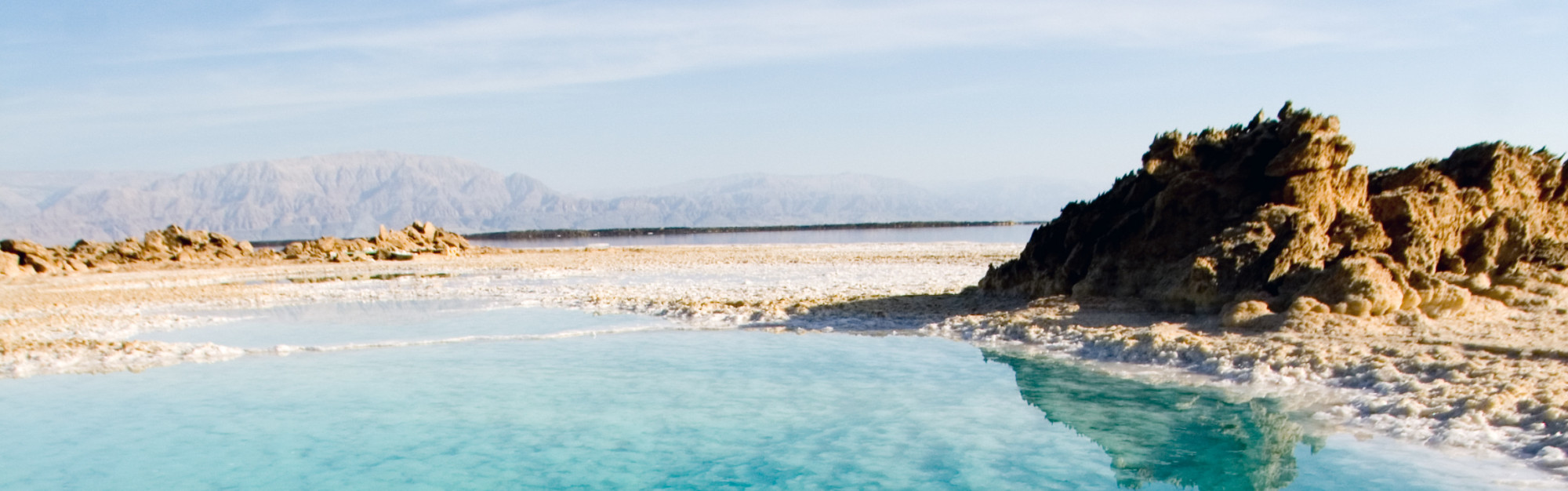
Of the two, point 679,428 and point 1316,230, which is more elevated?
point 1316,230

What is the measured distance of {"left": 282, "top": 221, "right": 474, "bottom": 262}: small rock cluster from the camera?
36.6 metres

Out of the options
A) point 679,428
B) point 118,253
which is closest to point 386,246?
point 118,253

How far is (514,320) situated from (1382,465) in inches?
475

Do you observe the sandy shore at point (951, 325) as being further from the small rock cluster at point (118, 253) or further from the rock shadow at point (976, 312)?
the small rock cluster at point (118, 253)

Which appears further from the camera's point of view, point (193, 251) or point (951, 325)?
point (193, 251)

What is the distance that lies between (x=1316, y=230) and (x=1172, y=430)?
5.21m

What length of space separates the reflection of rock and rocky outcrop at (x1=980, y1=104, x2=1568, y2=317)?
2.60 meters

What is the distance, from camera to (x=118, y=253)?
35750 mm

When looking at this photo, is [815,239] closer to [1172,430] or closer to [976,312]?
[976,312]

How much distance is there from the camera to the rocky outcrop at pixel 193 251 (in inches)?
1254

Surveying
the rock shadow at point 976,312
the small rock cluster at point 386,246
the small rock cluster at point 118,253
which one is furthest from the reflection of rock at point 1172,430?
the small rock cluster at point 118,253

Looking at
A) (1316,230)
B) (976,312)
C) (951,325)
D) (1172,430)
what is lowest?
(1172,430)

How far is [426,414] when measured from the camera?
8266 mm

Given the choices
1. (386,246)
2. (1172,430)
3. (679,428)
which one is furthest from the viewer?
(386,246)
